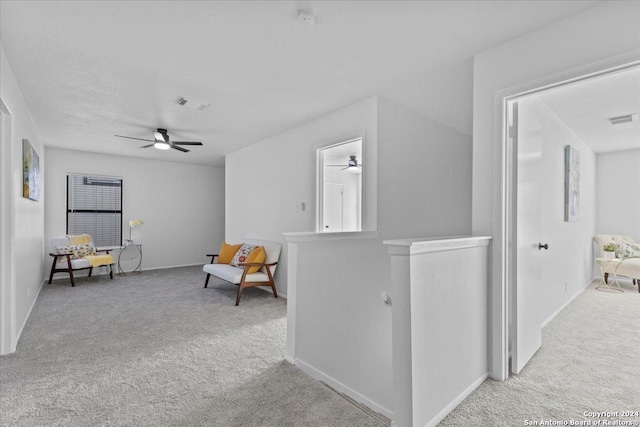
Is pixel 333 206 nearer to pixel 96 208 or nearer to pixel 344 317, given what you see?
pixel 96 208

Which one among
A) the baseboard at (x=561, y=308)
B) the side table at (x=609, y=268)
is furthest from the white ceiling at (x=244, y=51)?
the side table at (x=609, y=268)

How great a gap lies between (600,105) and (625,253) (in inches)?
109

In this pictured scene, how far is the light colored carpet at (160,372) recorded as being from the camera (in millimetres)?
1829

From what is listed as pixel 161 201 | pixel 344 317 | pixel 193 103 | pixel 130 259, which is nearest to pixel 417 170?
pixel 344 317

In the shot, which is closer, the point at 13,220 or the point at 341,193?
the point at 13,220

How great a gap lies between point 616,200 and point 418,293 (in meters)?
5.94

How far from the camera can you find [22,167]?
3215mm

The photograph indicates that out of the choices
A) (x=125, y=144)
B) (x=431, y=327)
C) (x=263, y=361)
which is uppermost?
(x=125, y=144)

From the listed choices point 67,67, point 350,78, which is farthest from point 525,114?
point 67,67

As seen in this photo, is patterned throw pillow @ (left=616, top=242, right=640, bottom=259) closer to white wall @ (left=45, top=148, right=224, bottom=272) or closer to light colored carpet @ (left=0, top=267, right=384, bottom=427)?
light colored carpet @ (left=0, top=267, right=384, bottom=427)

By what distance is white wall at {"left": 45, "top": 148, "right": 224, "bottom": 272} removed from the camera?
5.97 metres

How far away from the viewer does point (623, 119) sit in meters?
3.76

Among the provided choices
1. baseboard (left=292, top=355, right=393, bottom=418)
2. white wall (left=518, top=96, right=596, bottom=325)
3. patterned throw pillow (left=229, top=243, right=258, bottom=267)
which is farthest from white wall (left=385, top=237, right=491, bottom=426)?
patterned throw pillow (left=229, top=243, right=258, bottom=267)

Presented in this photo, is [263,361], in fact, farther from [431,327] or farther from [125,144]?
[125,144]
